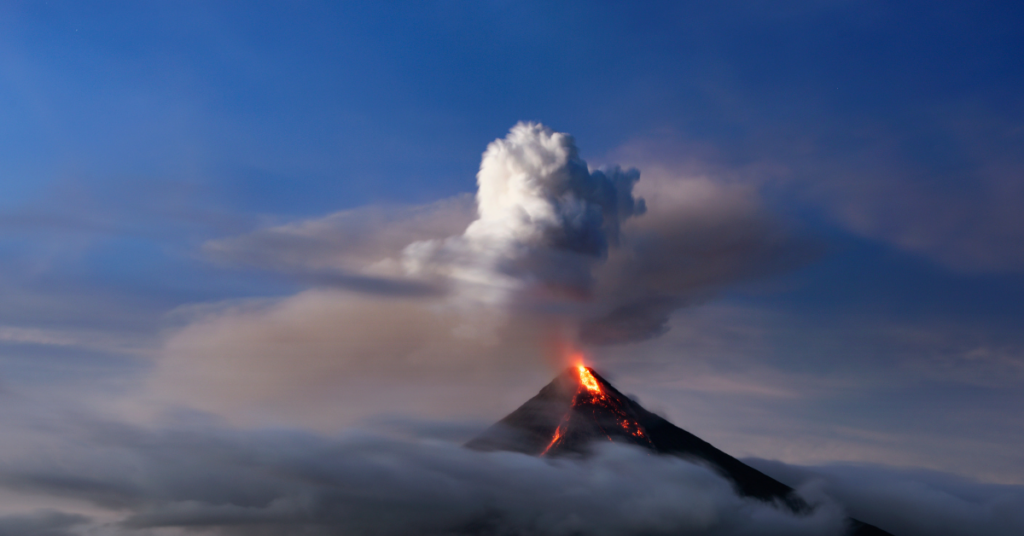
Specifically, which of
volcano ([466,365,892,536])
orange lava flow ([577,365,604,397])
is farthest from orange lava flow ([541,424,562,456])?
orange lava flow ([577,365,604,397])

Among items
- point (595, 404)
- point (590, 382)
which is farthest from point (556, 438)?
point (590, 382)

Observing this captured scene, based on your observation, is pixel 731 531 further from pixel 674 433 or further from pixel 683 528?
pixel 674 433

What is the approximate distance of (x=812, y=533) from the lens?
19325cm

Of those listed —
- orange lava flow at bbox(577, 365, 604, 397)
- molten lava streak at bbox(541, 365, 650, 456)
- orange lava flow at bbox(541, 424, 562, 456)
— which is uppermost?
orange lava flow at bbox(577, 365, 604, 397)

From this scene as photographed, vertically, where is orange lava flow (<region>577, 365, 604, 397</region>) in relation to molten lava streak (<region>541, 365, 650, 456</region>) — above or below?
above

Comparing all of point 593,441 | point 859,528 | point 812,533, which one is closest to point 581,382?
point 593,441

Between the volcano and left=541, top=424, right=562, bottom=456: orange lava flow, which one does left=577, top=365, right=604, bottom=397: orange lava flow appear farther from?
left=541, top=424, right=562, bottom=456: orange lava flow

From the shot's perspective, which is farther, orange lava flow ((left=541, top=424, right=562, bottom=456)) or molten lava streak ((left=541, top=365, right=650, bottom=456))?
molten lava streak ((left=541, top=365, right=650, bottom=456))

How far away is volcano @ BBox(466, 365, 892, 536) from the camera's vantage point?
177250 millimetres

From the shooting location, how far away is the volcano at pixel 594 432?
6978 inches

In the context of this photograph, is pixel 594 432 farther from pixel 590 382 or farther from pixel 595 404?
pixel 590 382

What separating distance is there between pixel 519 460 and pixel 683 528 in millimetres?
43624

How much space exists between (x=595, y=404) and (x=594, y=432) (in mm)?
6143

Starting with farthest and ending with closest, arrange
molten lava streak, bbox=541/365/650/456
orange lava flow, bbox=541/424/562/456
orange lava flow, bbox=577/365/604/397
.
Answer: orange lava flow, bbox=577/365/604/397 → molten lava streak, bbox=541/365/650/456 → orange lava flow, bbox=541/424/562/456
